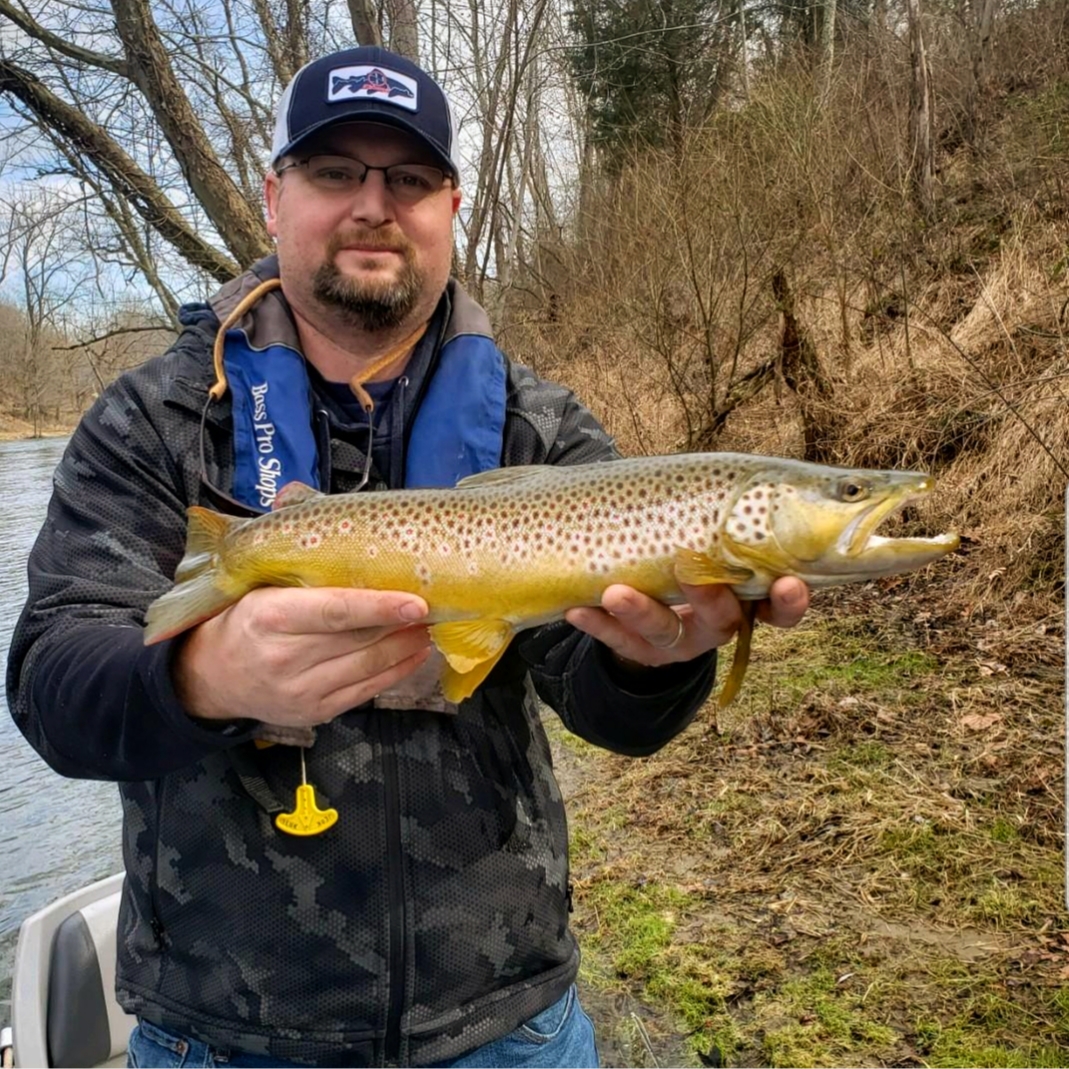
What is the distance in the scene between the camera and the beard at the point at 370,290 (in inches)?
101

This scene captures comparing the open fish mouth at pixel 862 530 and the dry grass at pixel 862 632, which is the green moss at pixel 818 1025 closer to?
the dry grass at pixel 862 632

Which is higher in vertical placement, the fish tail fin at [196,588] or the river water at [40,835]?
the fish tail fin at [196,588]

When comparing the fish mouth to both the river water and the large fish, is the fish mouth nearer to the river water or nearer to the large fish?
the large fish

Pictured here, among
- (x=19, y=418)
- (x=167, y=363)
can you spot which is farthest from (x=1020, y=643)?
(x=19, y=418)

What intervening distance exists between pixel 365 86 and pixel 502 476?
1227 millimetres

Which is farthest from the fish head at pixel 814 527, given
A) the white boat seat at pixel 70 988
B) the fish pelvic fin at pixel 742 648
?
the white boat seat at pixel 70 988

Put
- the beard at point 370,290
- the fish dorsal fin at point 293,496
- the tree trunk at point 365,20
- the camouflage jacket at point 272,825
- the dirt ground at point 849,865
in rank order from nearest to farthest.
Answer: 1. the camouflage jacket at point 272,825
2. the fish dorsal fin at point 293,496
3. the beard at point 370,290
4. the dirt ground at point 849,865
5. the tree trunk at point 365,20

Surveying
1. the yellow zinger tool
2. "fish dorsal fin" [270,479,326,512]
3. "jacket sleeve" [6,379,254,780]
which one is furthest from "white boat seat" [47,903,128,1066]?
"fish dorsal fin" [270,479,326,512]

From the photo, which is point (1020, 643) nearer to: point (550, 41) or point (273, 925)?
point (273, 925)

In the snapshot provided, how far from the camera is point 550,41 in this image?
1309 cm

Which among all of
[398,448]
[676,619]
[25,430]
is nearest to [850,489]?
[676,619]

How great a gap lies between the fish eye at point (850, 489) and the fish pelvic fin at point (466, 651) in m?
0.86

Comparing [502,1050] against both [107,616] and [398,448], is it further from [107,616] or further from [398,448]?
[398,448]

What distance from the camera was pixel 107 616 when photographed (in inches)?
82.4
